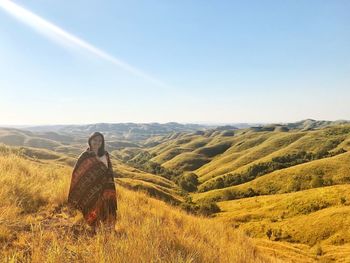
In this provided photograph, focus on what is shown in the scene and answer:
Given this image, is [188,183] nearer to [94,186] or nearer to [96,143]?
[96,143]

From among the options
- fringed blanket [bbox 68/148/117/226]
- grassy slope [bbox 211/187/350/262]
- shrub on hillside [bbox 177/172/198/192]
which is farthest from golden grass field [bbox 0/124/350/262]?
shrub on hillside [bbox 177/172/198/192]

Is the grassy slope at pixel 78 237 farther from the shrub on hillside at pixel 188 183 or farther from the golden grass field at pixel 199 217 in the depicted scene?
the shrub on hillside at pixel 188 183

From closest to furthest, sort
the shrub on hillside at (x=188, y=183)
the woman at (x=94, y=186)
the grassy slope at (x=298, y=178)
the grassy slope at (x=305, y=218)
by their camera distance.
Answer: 1. the woman at (x=94, y=186)
2. the grassy slope at (x=305, y=218)
3. the grassy slope at (x=298, y=178)
4. the shrub on hillside at (x=188, y=183)

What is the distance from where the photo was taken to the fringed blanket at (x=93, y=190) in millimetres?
7762

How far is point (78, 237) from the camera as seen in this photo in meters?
6.04

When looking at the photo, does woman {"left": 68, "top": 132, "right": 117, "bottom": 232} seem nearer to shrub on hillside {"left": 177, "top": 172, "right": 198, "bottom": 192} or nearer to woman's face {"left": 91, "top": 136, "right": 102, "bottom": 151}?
woman's face {"left": 91, "top": 136, "right": 102, "bottom": 151}

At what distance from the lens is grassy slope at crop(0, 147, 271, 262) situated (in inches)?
182

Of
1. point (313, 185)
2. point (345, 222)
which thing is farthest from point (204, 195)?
point (345, 222)

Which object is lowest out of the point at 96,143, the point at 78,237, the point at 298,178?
the point at 298,178

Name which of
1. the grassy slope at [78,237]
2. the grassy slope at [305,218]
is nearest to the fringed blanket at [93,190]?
the grassy slope at [78,237]

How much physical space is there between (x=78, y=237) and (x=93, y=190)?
2.04 m

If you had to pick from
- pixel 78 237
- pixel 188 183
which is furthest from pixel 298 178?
pixel 78 237

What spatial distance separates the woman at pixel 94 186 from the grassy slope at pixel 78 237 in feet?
1.11

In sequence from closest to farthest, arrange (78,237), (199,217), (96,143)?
(78,237)
(96,143)
(199,217)
